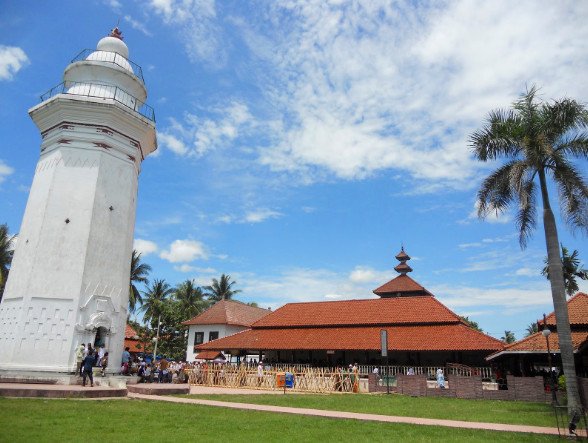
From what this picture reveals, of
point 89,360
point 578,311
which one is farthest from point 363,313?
point 89,360

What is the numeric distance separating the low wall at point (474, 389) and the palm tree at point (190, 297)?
39.0m

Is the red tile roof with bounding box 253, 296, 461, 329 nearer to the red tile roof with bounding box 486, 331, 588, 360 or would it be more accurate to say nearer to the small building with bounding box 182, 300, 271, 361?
the red tile roof with bounding box 486, 331, 588, 360

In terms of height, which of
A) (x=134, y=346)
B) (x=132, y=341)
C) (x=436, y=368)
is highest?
(x=132, y=341)

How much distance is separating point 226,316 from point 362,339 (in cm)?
1883

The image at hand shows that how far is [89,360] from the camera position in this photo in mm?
15453

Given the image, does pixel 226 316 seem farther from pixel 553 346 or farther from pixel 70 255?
pixel 553 346

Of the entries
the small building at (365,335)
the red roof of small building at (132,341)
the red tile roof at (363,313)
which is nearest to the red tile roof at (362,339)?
the small building at (365,335)

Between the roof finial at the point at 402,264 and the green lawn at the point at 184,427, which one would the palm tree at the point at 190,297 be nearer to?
the roof finial at the point at 402,264

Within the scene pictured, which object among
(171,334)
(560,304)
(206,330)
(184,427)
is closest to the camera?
Answer: (184,427)

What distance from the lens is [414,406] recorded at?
1547 cm

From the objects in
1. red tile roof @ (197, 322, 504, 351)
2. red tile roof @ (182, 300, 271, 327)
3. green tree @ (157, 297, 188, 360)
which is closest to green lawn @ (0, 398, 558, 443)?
red tile roof @ (197, 322, 504, 351)

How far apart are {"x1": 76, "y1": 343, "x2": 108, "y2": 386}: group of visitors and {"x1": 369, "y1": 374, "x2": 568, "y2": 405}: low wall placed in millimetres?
13661

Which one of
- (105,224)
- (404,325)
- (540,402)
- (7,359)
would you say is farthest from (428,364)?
(7,359)

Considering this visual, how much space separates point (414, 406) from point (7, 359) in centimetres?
1566
